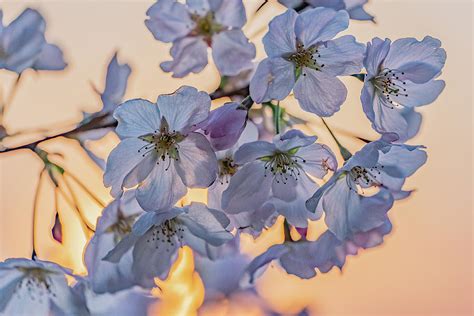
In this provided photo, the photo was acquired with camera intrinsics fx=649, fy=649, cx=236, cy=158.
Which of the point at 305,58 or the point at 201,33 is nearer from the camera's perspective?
the point at 305,58

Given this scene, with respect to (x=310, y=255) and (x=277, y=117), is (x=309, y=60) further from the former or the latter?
(x=310, y=255)

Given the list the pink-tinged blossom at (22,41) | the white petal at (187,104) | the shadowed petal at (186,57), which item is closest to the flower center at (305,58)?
the white petal at (187,104)


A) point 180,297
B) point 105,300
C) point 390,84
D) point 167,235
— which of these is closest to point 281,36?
point 390,84

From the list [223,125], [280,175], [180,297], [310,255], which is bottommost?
[180,297]

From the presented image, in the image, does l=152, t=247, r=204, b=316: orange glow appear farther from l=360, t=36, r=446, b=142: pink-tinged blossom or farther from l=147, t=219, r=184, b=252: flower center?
l=360, t=36, r=446, b=142: pink-tinged blossom

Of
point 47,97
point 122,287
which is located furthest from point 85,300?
point 47,97

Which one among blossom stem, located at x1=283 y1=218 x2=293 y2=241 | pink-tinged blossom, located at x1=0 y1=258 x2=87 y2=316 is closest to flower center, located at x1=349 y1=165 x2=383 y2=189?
blossom stem, located at x1=283 y1=218 x2=293 y2=241

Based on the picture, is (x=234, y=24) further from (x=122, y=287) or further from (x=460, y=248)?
(x=460, y=248)
